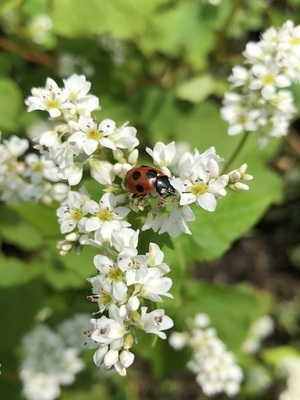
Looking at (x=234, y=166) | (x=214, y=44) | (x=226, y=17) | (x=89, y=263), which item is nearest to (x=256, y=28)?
(x=214, y=44)

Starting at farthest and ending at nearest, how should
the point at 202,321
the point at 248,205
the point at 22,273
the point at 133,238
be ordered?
1. the point at 22,273
2. the point at 202,321
3. the point at 248,205
4. the point at 133,238

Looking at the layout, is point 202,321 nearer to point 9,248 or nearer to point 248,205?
point 248,205

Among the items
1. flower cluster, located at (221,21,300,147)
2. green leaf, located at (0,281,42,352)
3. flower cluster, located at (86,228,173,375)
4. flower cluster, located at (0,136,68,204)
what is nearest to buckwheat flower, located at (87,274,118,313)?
flower cluster, located at (86,228,173,375)

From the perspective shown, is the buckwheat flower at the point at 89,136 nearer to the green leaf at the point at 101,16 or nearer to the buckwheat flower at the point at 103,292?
the buckwheat flower at the point at 103,292

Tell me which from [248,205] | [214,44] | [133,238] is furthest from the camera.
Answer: [214,44]

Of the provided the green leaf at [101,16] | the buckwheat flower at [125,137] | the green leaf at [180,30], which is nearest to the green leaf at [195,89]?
the green leaf at [180,30]

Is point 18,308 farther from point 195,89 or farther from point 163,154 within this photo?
point 195,89
